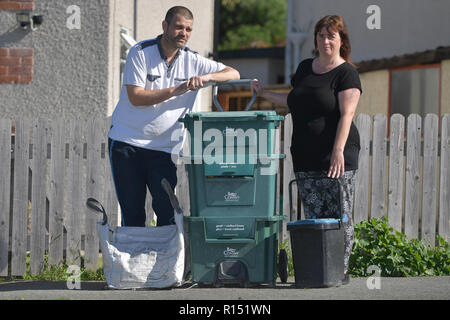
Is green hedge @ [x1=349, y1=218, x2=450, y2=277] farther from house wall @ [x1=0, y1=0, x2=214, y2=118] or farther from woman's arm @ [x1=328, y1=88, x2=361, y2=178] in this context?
house wall @ [x1=0, y1=0, x2=214, y2=118]

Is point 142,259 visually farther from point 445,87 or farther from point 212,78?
point 445,87

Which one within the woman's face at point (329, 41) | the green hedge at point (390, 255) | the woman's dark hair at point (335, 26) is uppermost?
the woman's dark hair at point (335, 26)

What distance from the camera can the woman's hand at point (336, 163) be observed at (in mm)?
5434

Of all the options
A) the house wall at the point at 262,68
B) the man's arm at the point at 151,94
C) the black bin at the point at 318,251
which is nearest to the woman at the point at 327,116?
the black bin at the point at 318,251

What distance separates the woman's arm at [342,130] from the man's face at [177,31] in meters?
1.17

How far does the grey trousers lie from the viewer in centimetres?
559

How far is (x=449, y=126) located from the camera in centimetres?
721

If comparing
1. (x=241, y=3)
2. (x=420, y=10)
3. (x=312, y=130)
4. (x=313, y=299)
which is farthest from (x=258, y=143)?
A: (x=241, y=3)

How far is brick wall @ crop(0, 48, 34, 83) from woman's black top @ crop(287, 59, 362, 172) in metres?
4.36
